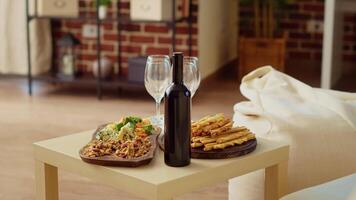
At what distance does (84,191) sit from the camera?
9.83 feet

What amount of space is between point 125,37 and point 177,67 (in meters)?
3.37

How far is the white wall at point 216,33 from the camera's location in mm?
5039

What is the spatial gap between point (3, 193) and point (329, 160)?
1.44 m

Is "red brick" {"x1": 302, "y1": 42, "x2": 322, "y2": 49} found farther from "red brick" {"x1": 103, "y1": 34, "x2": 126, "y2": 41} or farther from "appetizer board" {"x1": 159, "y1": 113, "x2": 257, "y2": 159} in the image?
"appetizer board" {"x1": 159, "y1": 113, "x2": 257, "y2": 159}

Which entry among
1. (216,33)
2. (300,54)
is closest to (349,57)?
(300,54)


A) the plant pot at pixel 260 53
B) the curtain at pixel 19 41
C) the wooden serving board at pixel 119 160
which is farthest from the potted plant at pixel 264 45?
the wooden serving board at pixel 119 160

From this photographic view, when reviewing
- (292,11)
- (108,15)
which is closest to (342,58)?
(292,11)

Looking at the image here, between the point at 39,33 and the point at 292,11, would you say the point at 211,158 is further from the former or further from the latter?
the point at 292,11

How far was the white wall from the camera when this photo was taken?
504 centimetres

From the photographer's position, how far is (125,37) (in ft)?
16.8

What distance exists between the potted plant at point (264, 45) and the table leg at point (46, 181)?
11.5 ft

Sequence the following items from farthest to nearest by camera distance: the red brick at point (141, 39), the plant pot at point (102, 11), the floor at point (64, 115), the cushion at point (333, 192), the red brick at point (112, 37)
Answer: the red brick at point (112, 37) < the red brick at point (141, 39) < the plant pot at point (102, 11) < the floor at point (64, 115) < the cushion at point (333, 192)

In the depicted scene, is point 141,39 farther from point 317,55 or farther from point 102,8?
point 317,55

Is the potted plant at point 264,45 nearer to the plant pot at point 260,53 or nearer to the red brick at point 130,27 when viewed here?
the plant pot at point 260,53
